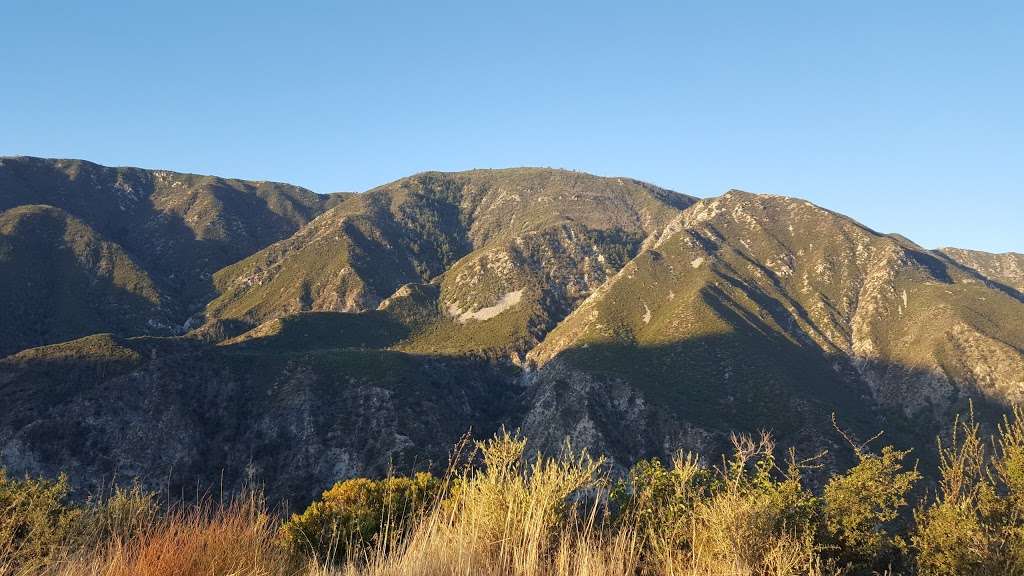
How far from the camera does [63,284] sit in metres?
135

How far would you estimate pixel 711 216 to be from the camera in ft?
583

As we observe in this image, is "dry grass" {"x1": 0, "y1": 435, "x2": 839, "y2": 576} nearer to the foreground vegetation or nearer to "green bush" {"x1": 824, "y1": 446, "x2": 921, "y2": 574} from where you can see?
the foreground vegetation

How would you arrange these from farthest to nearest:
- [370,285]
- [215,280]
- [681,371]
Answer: [215,280], [370,285], [681,371]

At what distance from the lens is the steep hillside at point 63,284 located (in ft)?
385

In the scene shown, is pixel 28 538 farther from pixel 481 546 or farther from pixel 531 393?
pixel 531 393

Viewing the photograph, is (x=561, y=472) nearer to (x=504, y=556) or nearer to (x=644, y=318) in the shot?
(x=504, y=556)

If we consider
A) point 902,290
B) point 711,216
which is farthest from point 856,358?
point 711,216

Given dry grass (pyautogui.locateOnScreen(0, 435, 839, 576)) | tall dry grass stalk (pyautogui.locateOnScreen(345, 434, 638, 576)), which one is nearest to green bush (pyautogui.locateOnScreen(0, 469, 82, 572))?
dry grass (pyautogui.locateOnScreen(0, 435, 839, 576))

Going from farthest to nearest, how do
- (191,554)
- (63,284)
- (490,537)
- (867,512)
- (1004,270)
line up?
(1004,270), (63,284), (867,512), (490,537), (191,554)

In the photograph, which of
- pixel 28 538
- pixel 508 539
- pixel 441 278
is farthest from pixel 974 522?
pixel 441 278

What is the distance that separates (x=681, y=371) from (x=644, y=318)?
25.3 m

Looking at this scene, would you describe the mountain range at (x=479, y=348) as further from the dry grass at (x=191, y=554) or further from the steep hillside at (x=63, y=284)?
the dry grass at (x=191, y=554)

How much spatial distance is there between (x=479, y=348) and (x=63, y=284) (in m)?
106

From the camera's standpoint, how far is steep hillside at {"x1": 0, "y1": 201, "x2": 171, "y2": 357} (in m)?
117
